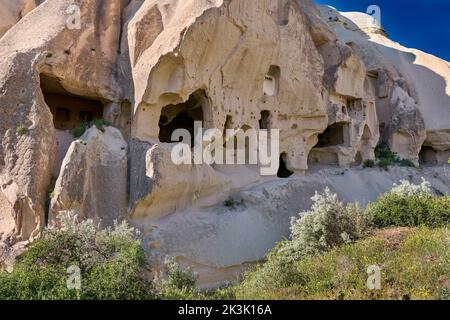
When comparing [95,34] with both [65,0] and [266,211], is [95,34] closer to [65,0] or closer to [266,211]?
[65,0]

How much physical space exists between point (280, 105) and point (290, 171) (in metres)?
2.41

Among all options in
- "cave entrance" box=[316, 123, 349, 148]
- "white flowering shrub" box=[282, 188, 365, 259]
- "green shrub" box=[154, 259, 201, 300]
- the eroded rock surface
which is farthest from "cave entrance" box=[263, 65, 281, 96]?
"green shrub" box=[154, 259, 201, 300]

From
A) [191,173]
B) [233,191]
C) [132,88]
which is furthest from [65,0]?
[233,191]

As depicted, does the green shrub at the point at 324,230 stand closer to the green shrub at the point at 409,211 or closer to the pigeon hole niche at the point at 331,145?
the green shrub at the point at 409,211

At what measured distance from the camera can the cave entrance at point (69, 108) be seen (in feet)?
42.4

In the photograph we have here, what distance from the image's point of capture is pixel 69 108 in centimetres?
1330

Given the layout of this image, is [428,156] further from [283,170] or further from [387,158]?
[283,170]

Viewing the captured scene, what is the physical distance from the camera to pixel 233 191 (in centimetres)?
1296

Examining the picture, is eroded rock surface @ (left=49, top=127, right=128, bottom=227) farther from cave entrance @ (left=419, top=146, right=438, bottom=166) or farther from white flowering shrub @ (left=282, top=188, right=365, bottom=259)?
cave entrance @ (left=419, top=146, right=438, bottom=166)

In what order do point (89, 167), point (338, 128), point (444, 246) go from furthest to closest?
1. point (338, 128)
2. point (89, 167)
3. point (444, 246)

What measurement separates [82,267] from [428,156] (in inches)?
854

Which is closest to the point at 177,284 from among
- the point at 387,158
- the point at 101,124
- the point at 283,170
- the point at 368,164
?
the point at 101,124

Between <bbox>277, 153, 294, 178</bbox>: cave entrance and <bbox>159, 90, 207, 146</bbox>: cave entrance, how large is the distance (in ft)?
11.1

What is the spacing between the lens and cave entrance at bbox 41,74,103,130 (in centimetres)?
1293
